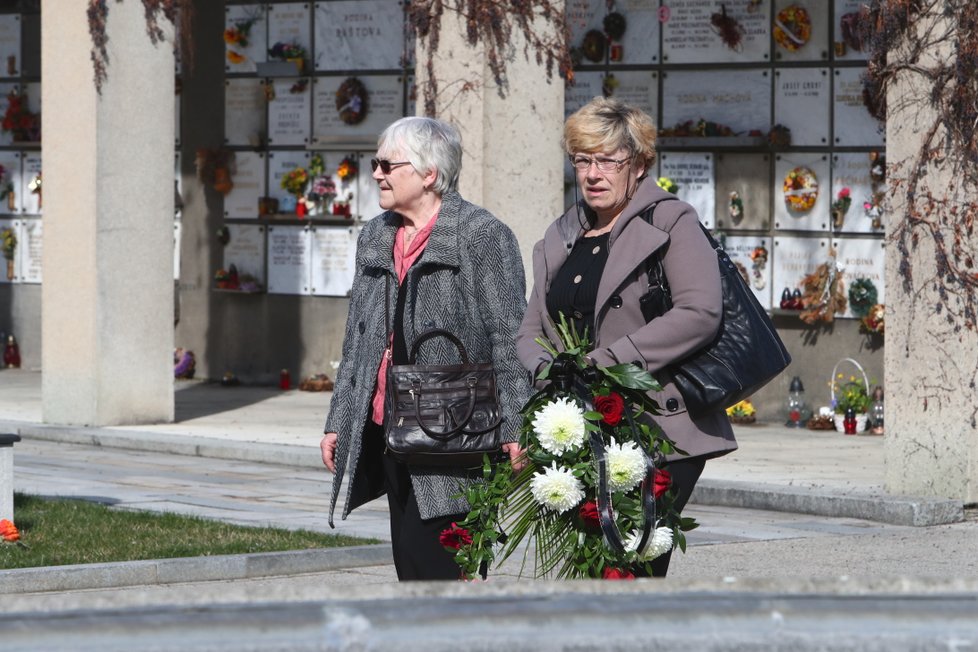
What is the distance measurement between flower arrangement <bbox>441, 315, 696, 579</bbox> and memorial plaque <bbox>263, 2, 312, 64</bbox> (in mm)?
12930

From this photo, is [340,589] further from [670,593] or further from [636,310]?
[636,310]

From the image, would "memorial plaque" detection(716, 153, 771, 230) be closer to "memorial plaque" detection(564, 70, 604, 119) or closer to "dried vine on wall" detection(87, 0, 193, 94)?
"memorial plaque" detection(564, 70, 604, 119)

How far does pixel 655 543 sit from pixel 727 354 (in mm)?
508

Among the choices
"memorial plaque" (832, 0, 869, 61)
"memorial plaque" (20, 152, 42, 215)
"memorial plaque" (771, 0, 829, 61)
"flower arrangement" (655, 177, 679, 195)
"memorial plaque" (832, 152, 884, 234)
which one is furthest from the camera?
"memorial plaque" (20, 152, 42, 215)

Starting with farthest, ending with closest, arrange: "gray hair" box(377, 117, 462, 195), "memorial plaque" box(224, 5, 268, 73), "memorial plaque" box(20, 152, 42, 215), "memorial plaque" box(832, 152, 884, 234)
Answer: "memorial plaque" box(20, 152, 42, 215)
"memorial plaque" box(224, 5, 268, 73)
"memorial plaque" box(832, 152, 884, 234)
"gray hair" box(377, 117, 462, 195)

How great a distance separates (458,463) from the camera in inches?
215

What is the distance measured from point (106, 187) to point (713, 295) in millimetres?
9734

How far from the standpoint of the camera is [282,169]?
17.8 m

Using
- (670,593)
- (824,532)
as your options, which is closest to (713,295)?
(670,593)

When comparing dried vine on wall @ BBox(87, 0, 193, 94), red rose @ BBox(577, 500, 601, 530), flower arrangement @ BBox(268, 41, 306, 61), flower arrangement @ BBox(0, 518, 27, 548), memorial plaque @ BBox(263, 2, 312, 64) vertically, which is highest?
memorial plaque @ BBox(263, 2, 312, 64)

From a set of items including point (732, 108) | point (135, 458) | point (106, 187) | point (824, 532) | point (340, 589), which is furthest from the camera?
point (732, 108)

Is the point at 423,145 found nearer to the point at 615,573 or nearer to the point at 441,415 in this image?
the point at 441,415

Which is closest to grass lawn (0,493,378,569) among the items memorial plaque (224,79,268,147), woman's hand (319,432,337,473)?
woman's hand (319,432,337,473)

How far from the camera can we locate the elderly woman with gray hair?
18.0 feet
